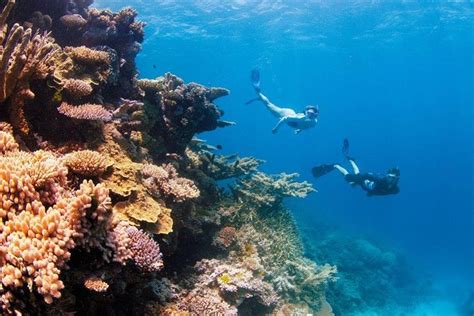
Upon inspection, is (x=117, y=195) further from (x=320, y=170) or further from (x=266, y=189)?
(x=320, y=170)

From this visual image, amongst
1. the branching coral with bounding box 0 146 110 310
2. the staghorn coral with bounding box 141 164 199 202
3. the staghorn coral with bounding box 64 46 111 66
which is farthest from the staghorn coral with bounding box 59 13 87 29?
the branching coral with bounding box 0 146 110 310

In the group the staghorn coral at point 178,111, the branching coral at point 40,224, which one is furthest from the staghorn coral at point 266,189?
the branching coral at point 40,224

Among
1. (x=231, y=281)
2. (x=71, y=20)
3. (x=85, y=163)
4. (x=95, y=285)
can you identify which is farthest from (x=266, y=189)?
(x=95, y=285)

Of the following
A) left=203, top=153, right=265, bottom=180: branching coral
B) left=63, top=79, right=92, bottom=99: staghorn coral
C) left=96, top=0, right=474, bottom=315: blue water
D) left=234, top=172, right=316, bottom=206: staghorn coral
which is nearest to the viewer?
left=63, top=79, right=92, bottom=99: staghorn coral

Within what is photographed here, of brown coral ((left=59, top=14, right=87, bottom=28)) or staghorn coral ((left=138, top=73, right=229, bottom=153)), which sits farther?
staghorn coral ((left=138, top=73, right=229, bottom=153))

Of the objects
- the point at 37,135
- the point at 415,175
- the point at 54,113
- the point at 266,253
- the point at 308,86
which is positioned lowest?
the point at 37,135

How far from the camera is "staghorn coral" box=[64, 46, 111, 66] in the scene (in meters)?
5.61

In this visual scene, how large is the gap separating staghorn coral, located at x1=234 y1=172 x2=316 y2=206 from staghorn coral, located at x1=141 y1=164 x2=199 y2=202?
3.37 meters

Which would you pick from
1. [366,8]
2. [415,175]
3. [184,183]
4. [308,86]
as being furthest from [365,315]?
[415,175]

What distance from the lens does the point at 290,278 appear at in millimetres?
8531

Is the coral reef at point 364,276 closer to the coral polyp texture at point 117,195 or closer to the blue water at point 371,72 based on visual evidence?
the blue water at point 371,72

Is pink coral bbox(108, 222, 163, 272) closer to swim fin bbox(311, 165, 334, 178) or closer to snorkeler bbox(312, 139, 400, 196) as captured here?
snorkeler bbox(312, 139, 400, 196)

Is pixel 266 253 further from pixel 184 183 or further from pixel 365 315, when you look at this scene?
pixel 365 315

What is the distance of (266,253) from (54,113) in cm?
532
